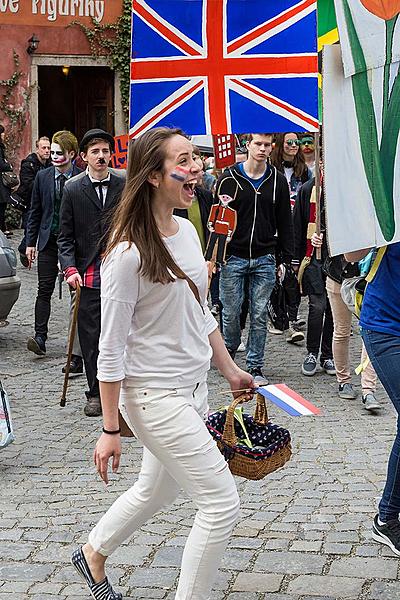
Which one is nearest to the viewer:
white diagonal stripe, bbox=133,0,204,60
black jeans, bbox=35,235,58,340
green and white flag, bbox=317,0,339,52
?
green and white flag, bbox=317,0,339,52

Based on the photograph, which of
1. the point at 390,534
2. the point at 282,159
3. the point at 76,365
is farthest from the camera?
the point at 282,159

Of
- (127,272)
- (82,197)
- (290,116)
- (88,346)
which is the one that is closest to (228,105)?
(290,116)

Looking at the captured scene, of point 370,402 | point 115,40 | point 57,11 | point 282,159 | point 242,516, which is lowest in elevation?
point 370,402

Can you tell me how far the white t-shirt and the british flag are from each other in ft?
10.6

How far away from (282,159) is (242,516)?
22.4 ft

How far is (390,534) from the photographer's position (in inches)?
198

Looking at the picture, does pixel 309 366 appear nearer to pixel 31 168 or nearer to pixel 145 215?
pixel 145 215

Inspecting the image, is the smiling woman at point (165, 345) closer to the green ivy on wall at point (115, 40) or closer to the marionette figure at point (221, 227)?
the marionette figure at point (221, 227)

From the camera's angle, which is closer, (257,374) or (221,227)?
(221,227)

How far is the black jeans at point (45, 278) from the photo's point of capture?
1017 centimetres

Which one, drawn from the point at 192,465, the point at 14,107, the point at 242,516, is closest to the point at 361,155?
the point at 192,465

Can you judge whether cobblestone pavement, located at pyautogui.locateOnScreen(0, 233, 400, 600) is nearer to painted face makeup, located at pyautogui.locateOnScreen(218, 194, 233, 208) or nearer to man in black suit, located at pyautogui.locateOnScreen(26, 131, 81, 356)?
A: painted face makeup, located at pyautogui.locateOnScreen(218, 194, 233, 208)

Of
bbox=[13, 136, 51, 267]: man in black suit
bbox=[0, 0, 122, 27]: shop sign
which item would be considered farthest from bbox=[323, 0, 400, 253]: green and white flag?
bbox=[0, 0, 122, 27]: shop sign

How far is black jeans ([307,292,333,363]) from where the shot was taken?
960 centimetres
